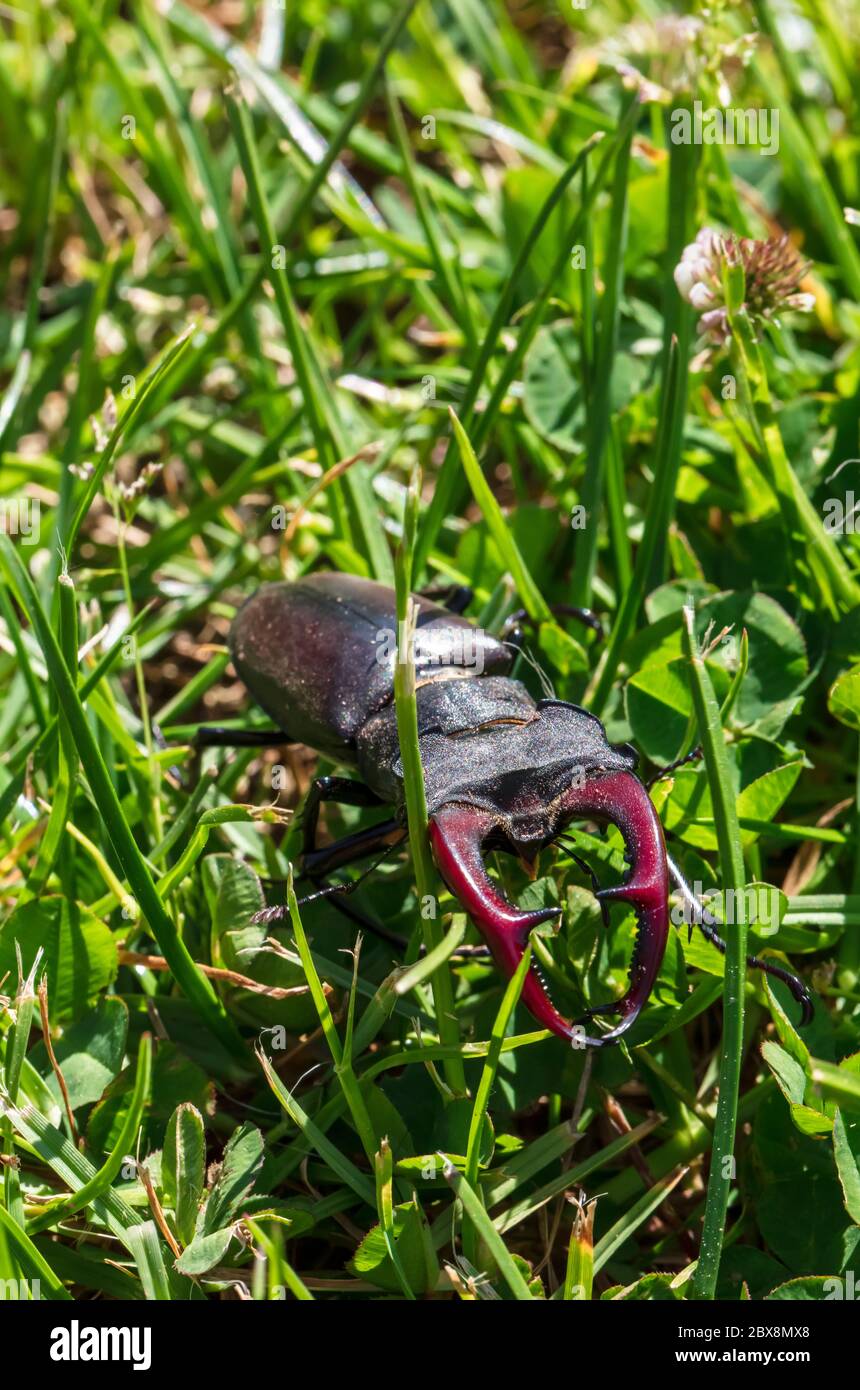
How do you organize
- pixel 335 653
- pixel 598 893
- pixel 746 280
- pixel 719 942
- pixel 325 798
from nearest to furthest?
pixel 598 893 < pixel 719 942 < pixel 746 280 < pixel 325 798 < pixel 335 653

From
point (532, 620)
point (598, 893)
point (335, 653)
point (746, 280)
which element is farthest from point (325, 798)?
point (746, 280)

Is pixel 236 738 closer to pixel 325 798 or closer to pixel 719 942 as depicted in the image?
pixel 325 798

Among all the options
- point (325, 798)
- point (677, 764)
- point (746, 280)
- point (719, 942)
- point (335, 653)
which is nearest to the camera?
point (719, 942)

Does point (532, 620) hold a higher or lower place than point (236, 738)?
higher

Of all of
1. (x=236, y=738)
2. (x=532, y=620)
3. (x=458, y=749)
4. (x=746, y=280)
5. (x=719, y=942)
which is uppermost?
(x=746, y=280)

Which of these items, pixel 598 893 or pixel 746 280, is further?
pixel 746 280

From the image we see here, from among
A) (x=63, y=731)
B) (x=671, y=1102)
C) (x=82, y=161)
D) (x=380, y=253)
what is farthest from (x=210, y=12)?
(x=671, y=1102)

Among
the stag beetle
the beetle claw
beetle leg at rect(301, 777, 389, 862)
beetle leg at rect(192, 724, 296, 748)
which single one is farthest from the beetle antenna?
beetle leg at rect(192, 724, 296, 748)
